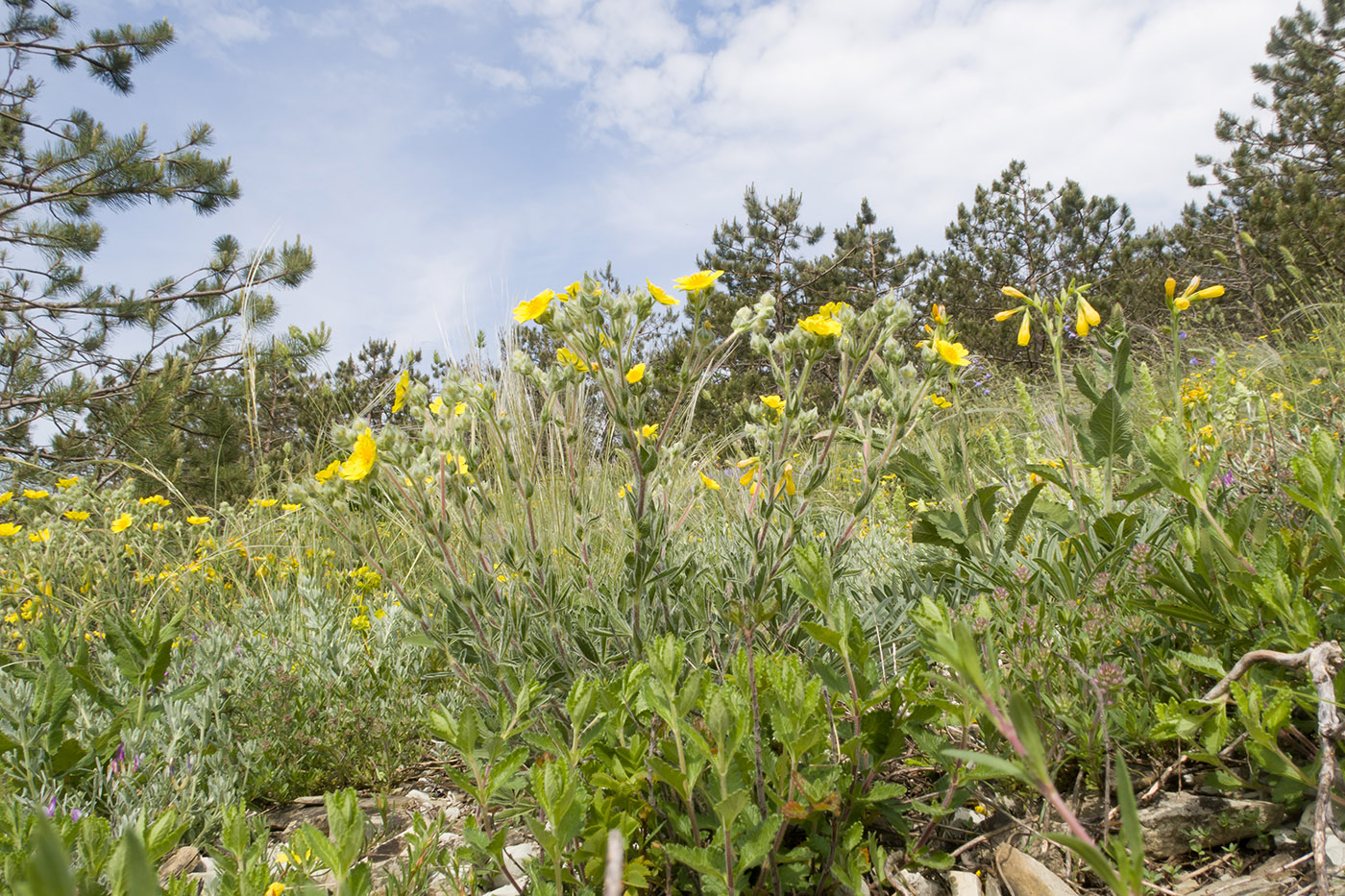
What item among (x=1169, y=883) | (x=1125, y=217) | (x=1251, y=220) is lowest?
(x=1169, y=883)

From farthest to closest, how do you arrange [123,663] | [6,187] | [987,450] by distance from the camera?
[6,187] < [987,450] < [123,663]

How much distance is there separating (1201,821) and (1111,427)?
2.38 feet

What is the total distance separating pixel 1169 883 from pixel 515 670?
3.51 ft

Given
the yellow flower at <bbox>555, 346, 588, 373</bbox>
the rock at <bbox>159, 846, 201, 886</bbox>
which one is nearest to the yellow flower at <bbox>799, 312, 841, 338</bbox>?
the yellow flower at <bbox>555, 346, 588, 373</bbox>

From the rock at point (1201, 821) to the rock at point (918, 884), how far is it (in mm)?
320

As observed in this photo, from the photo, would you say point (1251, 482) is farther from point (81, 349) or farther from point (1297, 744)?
point (81, 349)

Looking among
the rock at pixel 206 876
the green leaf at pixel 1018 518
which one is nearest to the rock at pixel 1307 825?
the green leaf at pixel 1018 518

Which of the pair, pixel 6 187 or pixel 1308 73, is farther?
pixel 1308 73

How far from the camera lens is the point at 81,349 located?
713 centimetres

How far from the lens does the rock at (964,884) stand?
100 centimetres

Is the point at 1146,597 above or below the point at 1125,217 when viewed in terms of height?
below

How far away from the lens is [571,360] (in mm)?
1436

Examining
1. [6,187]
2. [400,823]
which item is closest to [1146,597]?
[400,823]

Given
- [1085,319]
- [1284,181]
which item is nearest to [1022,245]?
[1284,181]
